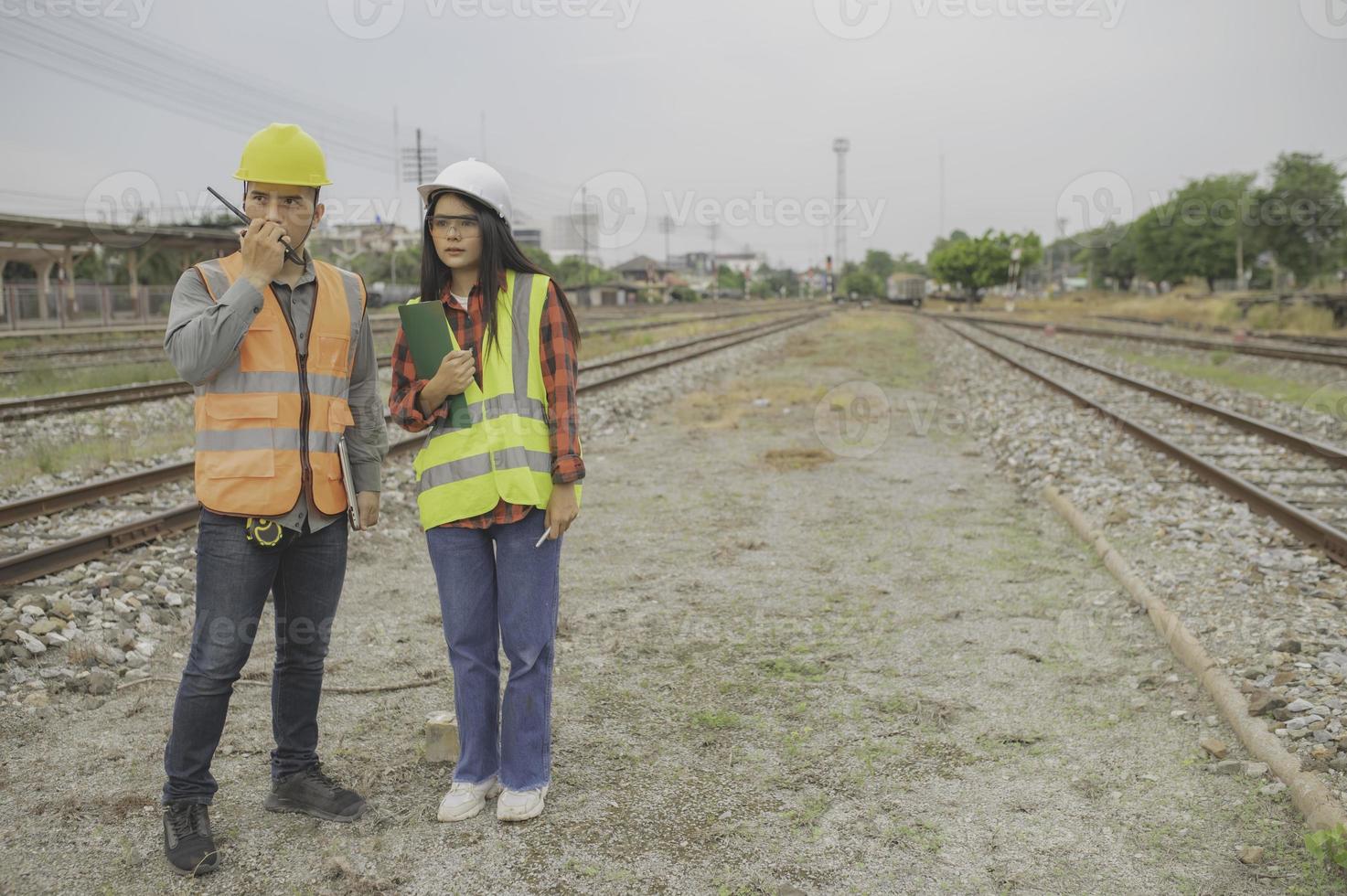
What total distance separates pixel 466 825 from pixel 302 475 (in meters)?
1.26

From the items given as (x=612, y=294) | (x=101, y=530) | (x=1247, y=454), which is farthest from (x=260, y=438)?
(x=612, y=294)

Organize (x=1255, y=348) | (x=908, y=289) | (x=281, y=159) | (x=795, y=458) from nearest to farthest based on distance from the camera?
(x=281, y=159) < (x=795, y=458) < (x=1255, y=348) < (x=908, y=289)

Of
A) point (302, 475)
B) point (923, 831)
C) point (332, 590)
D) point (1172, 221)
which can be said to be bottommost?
point (923, 831)

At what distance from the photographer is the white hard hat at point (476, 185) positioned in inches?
112

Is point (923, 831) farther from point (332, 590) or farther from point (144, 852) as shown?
point (144, 852)

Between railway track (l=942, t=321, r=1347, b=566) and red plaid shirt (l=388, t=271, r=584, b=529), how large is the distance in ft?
17.6

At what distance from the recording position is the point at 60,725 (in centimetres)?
392

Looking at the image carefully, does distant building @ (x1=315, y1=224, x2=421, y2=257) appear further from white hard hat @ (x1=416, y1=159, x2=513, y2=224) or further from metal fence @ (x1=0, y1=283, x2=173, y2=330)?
white hard hat @ (x1=416, y1=159, x2=513, y2=224)

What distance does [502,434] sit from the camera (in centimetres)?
296

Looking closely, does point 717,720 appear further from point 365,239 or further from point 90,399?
point 365,239

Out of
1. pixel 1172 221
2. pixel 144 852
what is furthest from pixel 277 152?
pixel 1172 221

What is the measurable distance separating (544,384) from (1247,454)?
927 centimetres

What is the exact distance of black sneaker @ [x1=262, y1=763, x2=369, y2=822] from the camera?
10.5 feet

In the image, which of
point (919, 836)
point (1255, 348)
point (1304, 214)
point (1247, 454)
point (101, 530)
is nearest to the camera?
point (919, 836)
